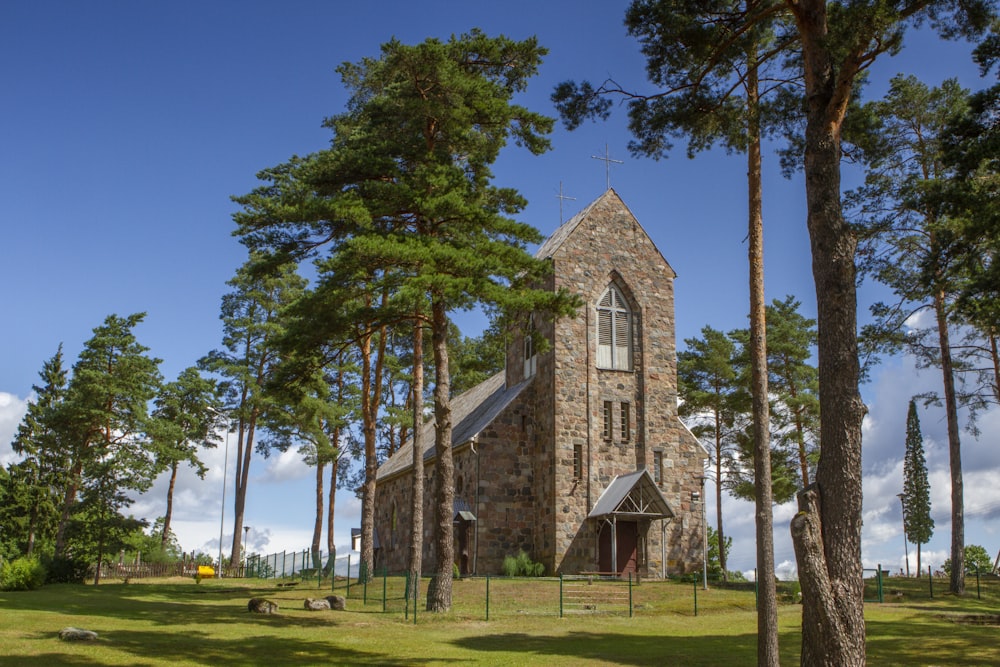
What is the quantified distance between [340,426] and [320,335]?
23.3m

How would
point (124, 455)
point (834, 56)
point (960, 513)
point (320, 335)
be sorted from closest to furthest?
point (834, 56) < point (320, 335) < point (960, 513) < point (124, 455)

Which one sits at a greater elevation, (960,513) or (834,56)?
(834,56)

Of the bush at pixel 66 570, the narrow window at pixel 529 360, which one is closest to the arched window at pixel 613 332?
the narrow window at pixel 529 360

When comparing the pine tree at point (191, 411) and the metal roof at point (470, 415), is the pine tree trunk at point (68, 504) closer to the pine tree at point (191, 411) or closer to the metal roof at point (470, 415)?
the pine tree at point (191, 411)

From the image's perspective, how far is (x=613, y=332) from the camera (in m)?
33.0

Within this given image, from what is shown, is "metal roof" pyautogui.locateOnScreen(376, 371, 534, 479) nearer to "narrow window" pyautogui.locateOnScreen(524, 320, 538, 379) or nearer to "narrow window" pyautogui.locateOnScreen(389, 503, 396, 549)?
"narrow window" pyautogui.locateOnScreen(524, 320, 538, 379)

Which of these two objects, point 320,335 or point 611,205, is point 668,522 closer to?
point 611,205

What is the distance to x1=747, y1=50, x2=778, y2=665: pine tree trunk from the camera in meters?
13.6

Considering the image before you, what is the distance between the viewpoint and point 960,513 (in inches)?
1054

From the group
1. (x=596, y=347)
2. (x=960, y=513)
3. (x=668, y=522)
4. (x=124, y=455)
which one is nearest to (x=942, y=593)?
(x=960, y=513)

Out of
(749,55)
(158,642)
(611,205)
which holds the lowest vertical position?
(158,642)

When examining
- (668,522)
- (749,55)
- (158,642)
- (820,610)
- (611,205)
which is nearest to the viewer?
(820,610)

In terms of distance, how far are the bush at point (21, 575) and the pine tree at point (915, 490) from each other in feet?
149

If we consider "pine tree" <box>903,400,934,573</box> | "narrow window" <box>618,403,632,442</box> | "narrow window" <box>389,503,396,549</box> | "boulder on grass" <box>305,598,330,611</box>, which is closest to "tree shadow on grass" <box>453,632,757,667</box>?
"boulder on grass" <box>305,598,330,611</box>
